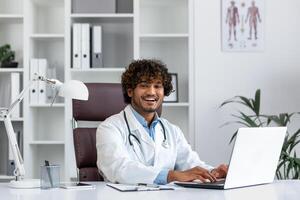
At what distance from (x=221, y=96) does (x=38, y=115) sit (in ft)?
4.49

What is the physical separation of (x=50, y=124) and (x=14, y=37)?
2.31 feet

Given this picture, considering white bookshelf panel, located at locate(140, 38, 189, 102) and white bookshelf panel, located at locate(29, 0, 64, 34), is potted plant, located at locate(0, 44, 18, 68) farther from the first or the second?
white bookshelf panel, located at locate(140, 38, 189, 102)

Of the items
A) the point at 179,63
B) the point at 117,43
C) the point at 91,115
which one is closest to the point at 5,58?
the point at 117,43

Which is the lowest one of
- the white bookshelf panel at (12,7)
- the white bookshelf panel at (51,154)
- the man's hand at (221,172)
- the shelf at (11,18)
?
the white bookshelf panel at (51,154)

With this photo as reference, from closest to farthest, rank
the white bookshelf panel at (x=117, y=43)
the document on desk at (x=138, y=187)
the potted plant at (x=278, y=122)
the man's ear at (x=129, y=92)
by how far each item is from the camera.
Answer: the document on desk at (x=138, y=187) < the man's ear at (x=129, y=92) < the potted plant at (x=278, y=122) < the white bookshelf panel at (x=117, y=43)

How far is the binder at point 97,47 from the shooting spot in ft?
13.8

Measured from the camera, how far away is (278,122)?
387cm

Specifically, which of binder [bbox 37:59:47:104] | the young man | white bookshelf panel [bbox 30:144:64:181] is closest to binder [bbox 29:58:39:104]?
binder [bbox 37:59:47:104]

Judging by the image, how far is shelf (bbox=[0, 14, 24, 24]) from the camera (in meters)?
4.19

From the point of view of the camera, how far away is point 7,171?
423cm

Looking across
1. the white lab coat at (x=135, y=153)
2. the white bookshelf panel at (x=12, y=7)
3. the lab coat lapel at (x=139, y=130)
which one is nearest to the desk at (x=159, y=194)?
the white lab coat at (x=135, y=153)

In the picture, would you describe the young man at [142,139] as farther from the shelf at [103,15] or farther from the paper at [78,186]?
the shelf at [103,15]

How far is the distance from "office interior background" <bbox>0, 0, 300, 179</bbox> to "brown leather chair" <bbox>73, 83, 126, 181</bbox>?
1168mm

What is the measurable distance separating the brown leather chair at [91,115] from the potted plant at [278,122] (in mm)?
1244
